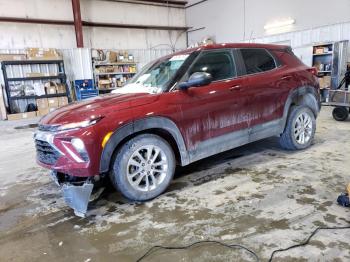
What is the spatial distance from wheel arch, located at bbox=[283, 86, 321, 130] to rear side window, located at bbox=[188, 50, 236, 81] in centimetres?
100

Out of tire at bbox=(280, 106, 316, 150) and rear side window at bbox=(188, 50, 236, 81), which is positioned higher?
rear side window at bbox=(188, 50, 236, 81)

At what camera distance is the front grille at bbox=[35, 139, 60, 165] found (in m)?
2.56

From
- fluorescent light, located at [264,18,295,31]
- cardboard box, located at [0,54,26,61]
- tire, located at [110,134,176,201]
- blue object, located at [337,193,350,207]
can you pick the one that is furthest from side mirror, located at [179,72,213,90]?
cardboard box, located at [0,54,26,61]

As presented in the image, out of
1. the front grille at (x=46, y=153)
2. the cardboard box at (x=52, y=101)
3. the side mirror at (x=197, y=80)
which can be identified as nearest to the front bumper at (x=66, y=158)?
the front grille at (x=46, y=153)

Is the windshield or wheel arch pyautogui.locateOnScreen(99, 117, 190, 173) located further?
the windshield

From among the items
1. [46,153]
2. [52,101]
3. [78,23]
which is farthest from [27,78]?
[46,153]

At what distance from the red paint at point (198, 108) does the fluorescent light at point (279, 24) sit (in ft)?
24.5

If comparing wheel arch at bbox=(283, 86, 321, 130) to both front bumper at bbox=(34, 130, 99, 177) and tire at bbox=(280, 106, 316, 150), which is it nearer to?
tire at bbox=(280, 106, 316, 150)

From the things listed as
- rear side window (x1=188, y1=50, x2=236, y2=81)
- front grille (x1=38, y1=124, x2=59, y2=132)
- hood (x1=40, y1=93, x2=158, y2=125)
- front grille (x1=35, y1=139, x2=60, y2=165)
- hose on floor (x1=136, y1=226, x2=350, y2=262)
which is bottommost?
hose on floor (x1=136, y1=226, x2=350, y2=262)

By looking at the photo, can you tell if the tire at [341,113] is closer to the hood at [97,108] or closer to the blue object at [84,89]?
the hood at [97,108]

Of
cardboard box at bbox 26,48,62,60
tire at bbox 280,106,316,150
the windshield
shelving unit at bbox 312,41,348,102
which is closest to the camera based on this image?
the windshield

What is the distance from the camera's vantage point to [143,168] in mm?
2760

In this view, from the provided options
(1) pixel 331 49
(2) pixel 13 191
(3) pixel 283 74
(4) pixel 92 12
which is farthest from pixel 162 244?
(4) pixel 92 12

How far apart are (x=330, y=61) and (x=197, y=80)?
8227 millimetres
